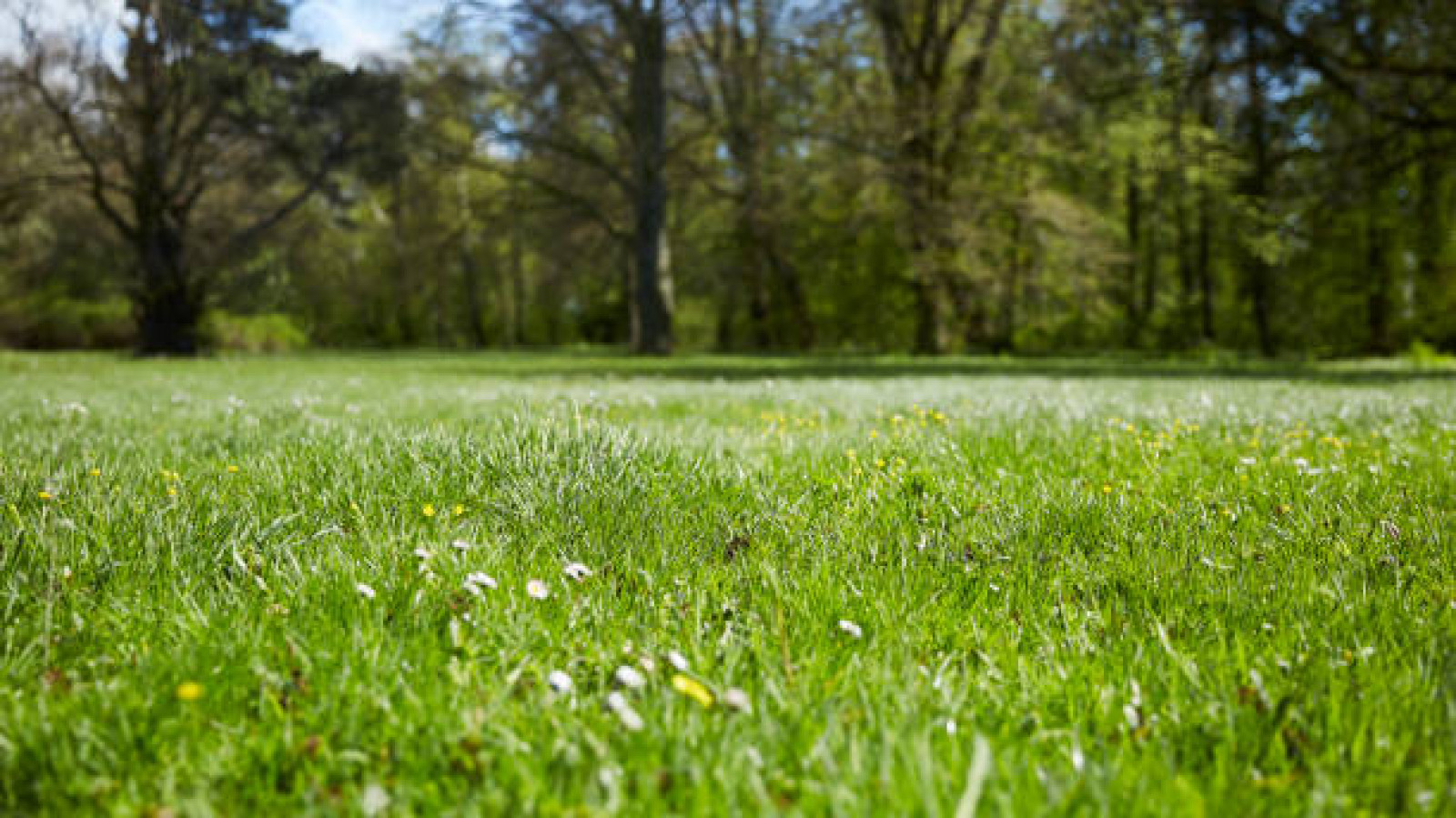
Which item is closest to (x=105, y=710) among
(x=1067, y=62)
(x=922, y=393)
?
(x=922, y=393)

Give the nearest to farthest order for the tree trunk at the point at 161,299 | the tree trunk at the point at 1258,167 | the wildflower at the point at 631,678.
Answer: the wildflower at the point at 631,678 → the tree trunk at the point at 1258,167 → the tree trunk at the point at 161,299

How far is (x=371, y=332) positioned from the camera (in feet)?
168

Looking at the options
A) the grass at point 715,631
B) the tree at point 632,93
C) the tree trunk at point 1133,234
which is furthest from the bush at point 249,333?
the tree trunk at point 1133,234

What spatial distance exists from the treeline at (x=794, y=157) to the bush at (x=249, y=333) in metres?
0.14

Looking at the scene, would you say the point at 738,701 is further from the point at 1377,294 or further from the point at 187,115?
the point at 1377,294

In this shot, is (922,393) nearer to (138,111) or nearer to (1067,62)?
(1067,62)

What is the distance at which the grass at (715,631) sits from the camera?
129cm

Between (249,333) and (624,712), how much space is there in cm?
3482

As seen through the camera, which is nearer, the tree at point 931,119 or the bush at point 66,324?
the tree at point 931,119

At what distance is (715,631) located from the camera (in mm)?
1979

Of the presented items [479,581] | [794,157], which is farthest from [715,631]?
[794,157]

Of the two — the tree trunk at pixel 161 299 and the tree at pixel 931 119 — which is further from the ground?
the tree at pixel 931 119

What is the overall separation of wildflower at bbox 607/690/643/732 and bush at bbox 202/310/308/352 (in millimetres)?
31604

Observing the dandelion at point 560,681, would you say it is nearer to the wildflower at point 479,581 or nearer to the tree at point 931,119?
the wildflower at point 479,581
